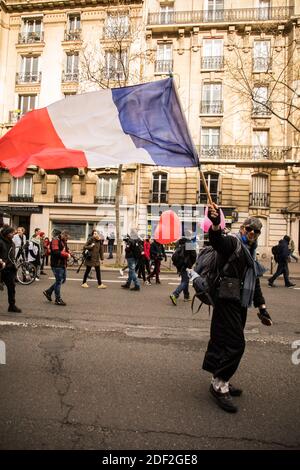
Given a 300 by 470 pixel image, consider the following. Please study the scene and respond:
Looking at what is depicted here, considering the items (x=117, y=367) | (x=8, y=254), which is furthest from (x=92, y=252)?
(x=117, y=367)

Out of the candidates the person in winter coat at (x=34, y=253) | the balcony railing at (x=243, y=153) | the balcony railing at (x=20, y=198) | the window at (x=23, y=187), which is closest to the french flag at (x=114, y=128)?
the person in winter coat at (x=34, y=253)

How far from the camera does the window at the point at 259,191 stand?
23516 mm

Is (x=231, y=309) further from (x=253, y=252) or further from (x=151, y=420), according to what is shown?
(x=151, y=420)

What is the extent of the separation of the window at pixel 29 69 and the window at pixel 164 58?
394 inches

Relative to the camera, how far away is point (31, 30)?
26328mm

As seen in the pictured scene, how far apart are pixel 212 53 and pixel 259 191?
11293 mm

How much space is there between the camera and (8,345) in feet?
14.5

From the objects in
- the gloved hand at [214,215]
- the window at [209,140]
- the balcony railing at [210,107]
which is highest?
the balcony railing at [210,107]

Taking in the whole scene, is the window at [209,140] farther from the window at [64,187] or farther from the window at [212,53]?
the window at [64,187]

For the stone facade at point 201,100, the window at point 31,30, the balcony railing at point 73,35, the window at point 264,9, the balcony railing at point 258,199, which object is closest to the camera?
the stone facade at point 201,100

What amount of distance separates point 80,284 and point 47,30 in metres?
24.9

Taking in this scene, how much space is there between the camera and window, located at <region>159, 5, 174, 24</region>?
2477 cm

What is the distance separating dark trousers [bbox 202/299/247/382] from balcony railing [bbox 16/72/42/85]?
28.0 metres

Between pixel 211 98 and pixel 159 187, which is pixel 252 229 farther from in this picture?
pixel 211 98
